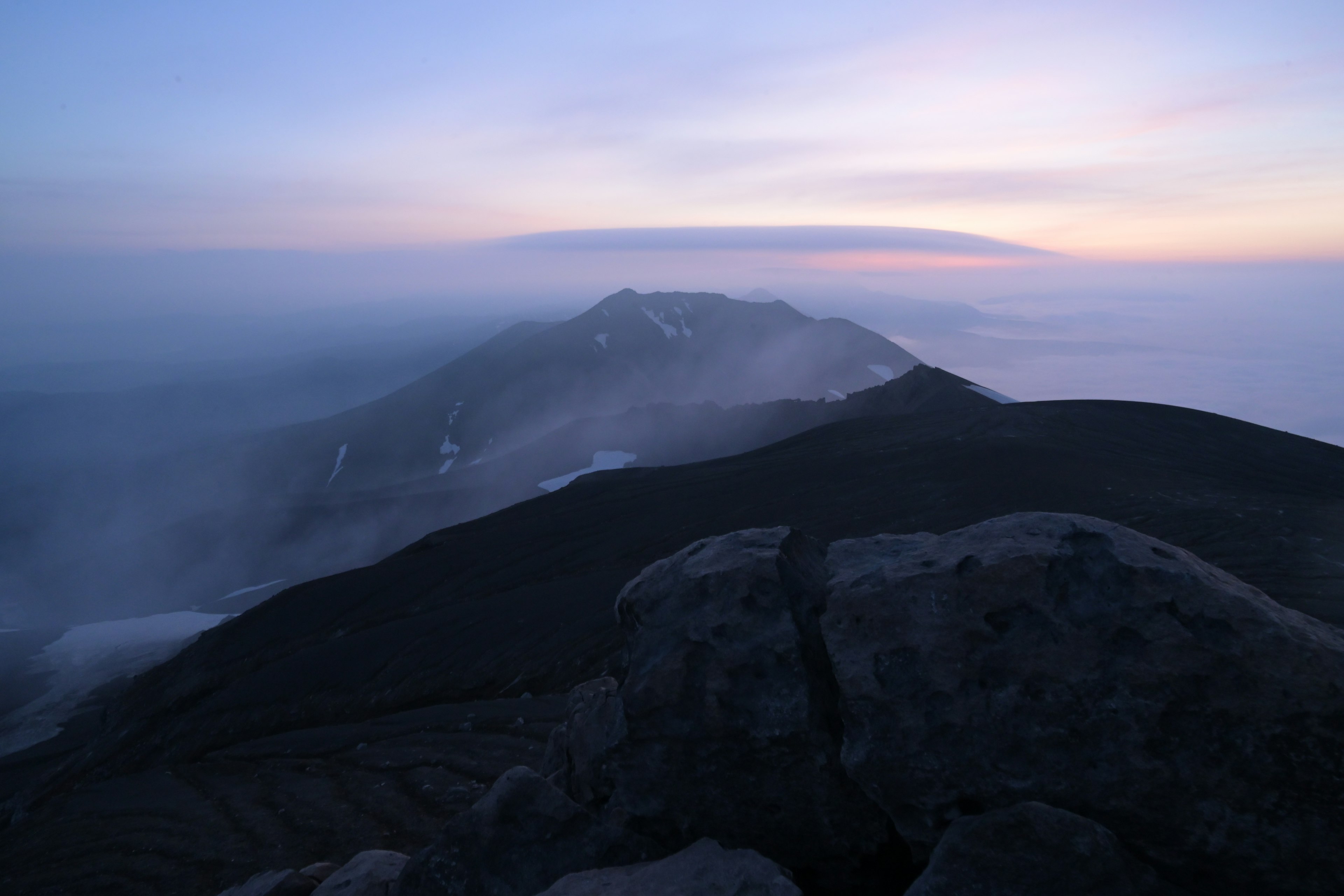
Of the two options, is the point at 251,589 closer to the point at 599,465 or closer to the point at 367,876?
the point at 599,465

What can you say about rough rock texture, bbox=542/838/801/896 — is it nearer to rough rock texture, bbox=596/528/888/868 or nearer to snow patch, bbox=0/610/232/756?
rough rock texture, bbox=596/528/888/868

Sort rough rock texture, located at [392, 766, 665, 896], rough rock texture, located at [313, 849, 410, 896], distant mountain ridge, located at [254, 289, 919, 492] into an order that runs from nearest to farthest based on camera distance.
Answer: rough rock texture, located at [392, 766, 665, 896]
rough rock texture, located at [313, 849, 410, 896]
distant mountain ridge, located at [254, 289, 919, 492]

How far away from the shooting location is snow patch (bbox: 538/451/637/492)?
59.2 metres

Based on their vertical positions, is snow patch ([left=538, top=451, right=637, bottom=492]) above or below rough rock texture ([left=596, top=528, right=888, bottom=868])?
below

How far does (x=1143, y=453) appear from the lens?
2689 cm

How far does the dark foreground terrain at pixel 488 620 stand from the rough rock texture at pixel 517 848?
175cm

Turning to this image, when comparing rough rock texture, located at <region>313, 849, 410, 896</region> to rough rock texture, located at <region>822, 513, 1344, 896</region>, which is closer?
rough rock texture, located at <region>822, 513, 1344, 896</region>

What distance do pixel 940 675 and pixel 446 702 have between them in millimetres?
16120

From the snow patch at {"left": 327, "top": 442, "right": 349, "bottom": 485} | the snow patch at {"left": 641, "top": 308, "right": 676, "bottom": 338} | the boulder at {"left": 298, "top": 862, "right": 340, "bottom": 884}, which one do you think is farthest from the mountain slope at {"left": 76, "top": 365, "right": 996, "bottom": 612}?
the snow patch at {"left": 641, "top": 308, "right": 676, "bottom": 338}

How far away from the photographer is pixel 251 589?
198 ft

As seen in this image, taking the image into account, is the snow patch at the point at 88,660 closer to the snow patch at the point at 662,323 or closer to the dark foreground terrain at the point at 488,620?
the dark foreground terrain at the point at 488,620

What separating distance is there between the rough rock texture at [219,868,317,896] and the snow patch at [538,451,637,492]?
1999 inches

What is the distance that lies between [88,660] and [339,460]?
2931 inches

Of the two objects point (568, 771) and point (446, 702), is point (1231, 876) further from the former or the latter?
point (446, 702)
